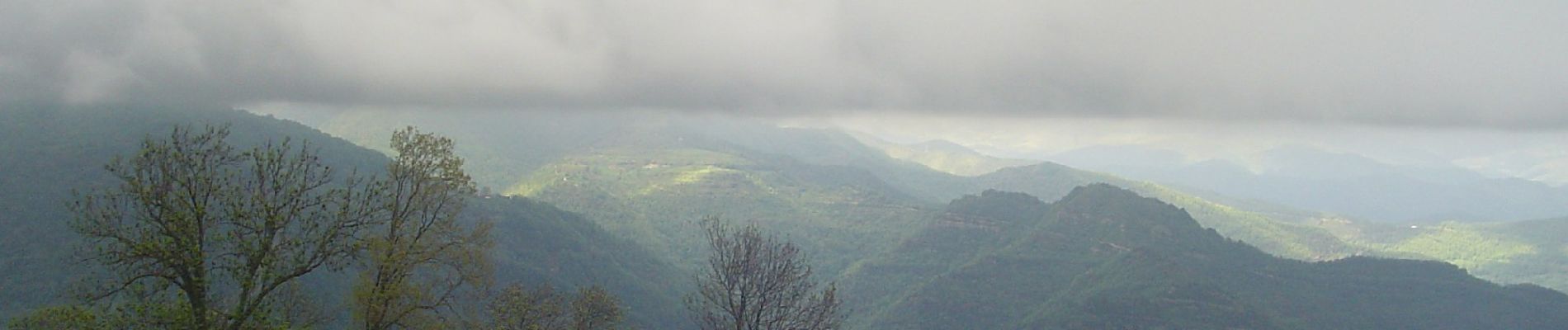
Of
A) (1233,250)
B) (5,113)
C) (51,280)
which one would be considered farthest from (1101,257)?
(5,113)

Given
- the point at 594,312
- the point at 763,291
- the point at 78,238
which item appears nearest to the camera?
the point at 763,291

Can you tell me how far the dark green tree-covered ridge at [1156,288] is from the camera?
14812 centimetres

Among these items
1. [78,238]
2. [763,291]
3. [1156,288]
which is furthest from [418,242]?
[1156,288]

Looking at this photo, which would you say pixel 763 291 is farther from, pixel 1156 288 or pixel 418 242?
pixel 1156 288

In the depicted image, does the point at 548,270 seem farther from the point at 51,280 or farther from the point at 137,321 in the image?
the point at 137,321

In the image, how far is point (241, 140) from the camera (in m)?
192

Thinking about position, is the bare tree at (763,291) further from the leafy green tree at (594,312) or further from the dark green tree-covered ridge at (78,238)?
the dark green tree-covered ridge at (78,238)

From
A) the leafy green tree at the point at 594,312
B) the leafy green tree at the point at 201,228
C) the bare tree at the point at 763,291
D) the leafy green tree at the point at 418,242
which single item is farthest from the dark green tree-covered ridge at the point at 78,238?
the leafy green tree at the point at 201,228

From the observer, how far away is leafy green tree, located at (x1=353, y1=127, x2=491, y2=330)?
27.4 metres

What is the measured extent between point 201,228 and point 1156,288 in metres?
149

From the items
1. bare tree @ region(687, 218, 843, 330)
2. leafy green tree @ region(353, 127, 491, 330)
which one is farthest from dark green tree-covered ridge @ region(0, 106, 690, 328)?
bare tree @ region(687, 218, 843, 330)

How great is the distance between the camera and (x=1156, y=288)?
15188 centimetres

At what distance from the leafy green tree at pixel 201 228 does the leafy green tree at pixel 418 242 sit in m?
1.70

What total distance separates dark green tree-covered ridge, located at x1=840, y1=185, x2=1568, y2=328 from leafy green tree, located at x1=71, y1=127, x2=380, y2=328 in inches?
5189
